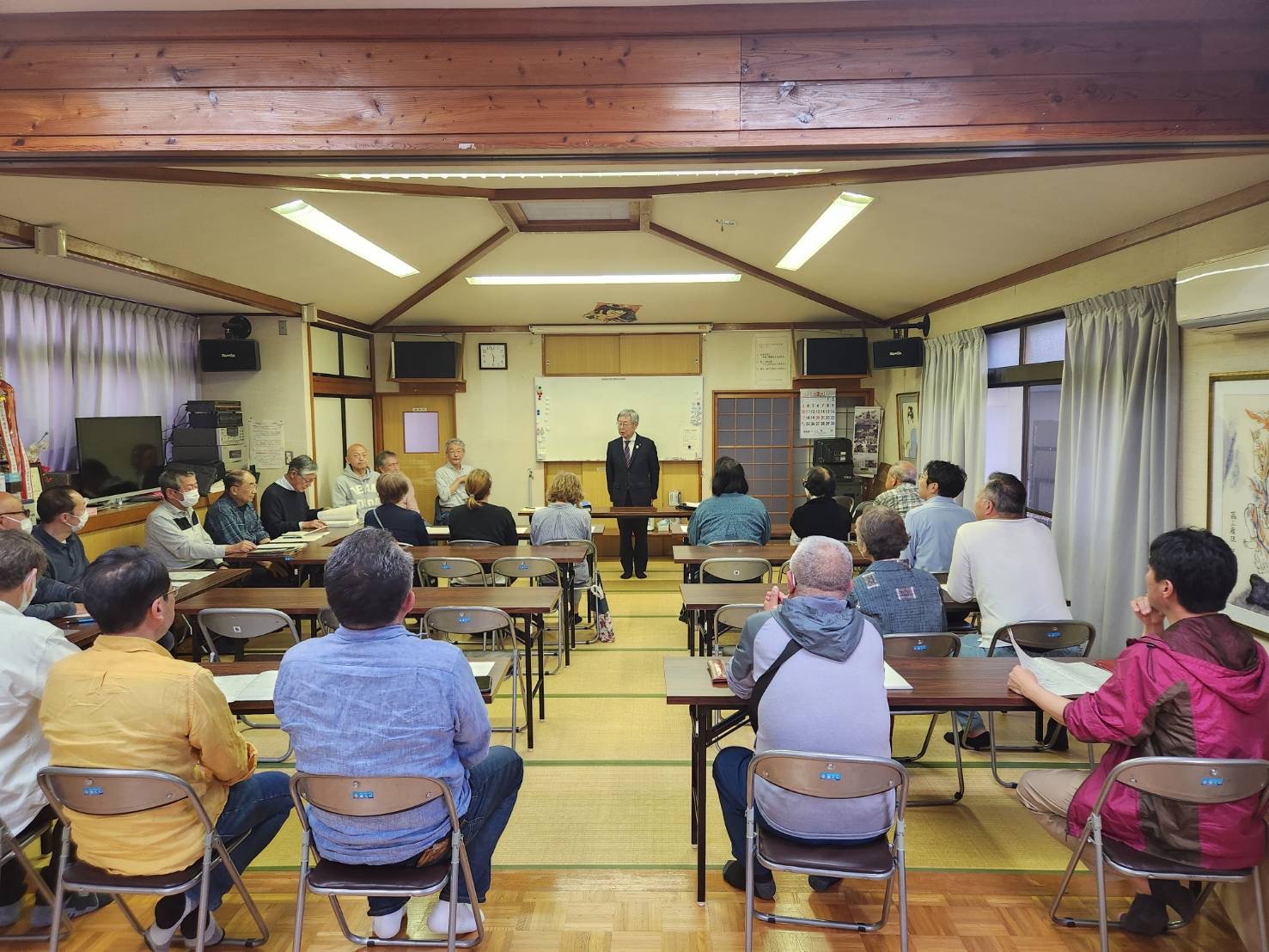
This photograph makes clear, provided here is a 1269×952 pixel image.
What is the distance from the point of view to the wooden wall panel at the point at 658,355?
870 centimetres

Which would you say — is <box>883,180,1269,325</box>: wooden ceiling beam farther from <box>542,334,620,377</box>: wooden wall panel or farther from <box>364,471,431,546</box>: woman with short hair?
<box>364,471,431,546</box>: woman with short hair

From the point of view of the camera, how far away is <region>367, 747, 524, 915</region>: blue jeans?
2.20 meters

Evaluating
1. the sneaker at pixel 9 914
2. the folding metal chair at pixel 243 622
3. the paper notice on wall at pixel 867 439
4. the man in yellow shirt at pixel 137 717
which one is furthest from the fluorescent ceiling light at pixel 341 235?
the paper notice on wall at pixel 867 439

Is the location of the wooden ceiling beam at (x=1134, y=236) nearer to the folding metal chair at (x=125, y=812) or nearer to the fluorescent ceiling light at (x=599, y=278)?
the fluorescent ceiling light at (x=599, y=278)

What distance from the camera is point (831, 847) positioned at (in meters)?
2.09

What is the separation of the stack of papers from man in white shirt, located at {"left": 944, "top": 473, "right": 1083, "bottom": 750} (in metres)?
2.73

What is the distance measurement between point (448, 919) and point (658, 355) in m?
7.05

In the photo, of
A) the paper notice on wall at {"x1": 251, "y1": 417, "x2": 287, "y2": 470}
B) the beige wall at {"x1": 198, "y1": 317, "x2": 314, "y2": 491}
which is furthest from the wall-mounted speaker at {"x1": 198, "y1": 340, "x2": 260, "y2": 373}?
the paper notice on wall at {"x1": 251, "y1": 417, "x2": 287, "y2": 470}

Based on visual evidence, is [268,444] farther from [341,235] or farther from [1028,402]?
[1028,402]

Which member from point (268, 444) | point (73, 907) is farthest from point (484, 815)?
point (268, 444)

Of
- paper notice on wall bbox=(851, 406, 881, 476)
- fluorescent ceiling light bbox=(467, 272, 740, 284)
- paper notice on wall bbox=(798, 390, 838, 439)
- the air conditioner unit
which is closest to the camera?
the air conditioner unit

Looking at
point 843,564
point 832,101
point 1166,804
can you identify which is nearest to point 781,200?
point 832,101

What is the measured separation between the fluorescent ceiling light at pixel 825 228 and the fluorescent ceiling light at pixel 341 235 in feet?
10.6

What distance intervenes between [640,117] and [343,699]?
1791 millimetres
